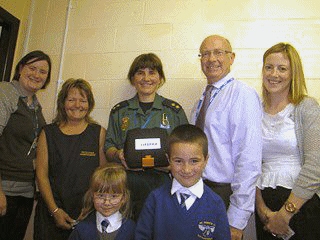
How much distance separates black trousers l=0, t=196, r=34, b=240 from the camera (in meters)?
1.89

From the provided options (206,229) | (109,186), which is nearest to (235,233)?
(206,229)

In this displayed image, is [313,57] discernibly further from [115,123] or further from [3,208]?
[3,208]

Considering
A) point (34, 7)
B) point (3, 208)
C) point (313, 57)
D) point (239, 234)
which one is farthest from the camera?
point (34, 7)

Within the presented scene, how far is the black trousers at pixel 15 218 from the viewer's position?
1895 mm

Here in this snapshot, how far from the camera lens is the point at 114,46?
2646 millimetres

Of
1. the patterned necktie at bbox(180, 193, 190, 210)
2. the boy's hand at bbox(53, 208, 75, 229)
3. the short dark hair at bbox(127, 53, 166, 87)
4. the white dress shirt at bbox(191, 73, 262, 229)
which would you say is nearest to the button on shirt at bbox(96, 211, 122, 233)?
the boy's hand at bbox(53, 208, 75, 229)

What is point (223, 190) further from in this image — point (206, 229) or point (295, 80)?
point (295, 80)

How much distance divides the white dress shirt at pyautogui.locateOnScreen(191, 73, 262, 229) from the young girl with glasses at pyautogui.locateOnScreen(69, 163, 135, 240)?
46cm

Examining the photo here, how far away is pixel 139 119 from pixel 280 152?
0.84 meters

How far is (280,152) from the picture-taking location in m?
1.55

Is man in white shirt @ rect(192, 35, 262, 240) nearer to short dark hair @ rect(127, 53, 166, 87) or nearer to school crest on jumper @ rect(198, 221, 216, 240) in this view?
school crest on jumper @ rect(198, 221, 216, 240)

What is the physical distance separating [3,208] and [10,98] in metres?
0.68

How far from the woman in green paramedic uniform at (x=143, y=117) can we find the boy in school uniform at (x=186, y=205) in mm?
315

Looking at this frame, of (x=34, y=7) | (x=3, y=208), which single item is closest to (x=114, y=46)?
(x=34, y=7)
